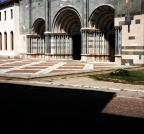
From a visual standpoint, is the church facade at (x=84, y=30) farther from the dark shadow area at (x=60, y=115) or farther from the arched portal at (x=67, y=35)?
the dark shadow area at (x=60, y=115)

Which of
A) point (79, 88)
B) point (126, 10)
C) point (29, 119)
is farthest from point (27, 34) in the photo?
point (29, 119)

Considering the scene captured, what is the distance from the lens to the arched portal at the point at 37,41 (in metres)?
34.8

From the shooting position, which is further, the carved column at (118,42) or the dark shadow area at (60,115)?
the carved column at (118,42)

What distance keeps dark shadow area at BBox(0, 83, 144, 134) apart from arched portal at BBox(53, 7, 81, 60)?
845 inches

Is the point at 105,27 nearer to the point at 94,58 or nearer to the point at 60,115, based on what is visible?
the point at 94,58

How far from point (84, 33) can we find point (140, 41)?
752 cm

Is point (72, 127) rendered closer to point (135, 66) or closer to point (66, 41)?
point (135, 66)

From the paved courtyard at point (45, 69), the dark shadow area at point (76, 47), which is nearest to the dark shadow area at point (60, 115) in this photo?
the paved courtyard at point (45, 69)

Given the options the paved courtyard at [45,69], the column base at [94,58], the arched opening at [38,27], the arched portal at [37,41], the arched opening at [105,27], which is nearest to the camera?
the paved courtyard at [45,69]

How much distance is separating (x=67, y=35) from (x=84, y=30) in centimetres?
517

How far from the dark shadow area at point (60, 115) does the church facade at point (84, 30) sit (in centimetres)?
1227

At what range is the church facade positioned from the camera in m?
21.0

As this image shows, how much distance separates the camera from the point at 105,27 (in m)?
27.1

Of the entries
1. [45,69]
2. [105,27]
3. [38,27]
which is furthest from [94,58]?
[38,27]
